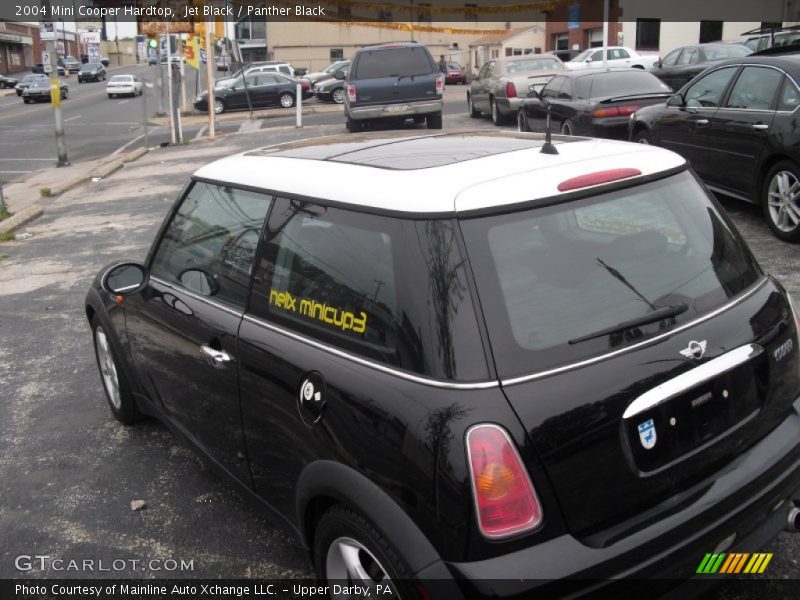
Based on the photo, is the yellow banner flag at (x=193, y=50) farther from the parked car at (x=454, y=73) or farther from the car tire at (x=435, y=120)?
the parked car at (x=454, y=73)

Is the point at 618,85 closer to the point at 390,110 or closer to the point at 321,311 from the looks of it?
the point at 390,110

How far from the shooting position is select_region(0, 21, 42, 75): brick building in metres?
78.3

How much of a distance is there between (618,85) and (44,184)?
11444 millimetres

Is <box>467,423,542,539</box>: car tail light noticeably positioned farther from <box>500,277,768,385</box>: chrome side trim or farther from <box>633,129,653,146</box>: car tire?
<box>633,129,653,146</box>: car tire

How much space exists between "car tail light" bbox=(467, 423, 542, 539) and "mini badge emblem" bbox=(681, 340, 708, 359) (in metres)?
0.68

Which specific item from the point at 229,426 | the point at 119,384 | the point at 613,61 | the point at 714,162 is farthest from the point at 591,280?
the point at 613,61

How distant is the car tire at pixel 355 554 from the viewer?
7.16 feet

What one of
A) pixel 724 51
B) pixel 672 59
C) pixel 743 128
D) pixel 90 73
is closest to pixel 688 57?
pixel 672 59

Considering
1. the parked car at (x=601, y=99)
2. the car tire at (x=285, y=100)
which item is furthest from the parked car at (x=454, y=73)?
the parked car at (x=601, y=99)

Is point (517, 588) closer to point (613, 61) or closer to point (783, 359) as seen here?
point (783, 359)

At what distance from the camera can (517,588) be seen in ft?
6.64

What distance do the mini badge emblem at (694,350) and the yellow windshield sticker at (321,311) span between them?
99 cm

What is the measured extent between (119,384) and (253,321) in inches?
74.7

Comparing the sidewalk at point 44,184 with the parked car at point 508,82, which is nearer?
the sidewalk at point 44,184
